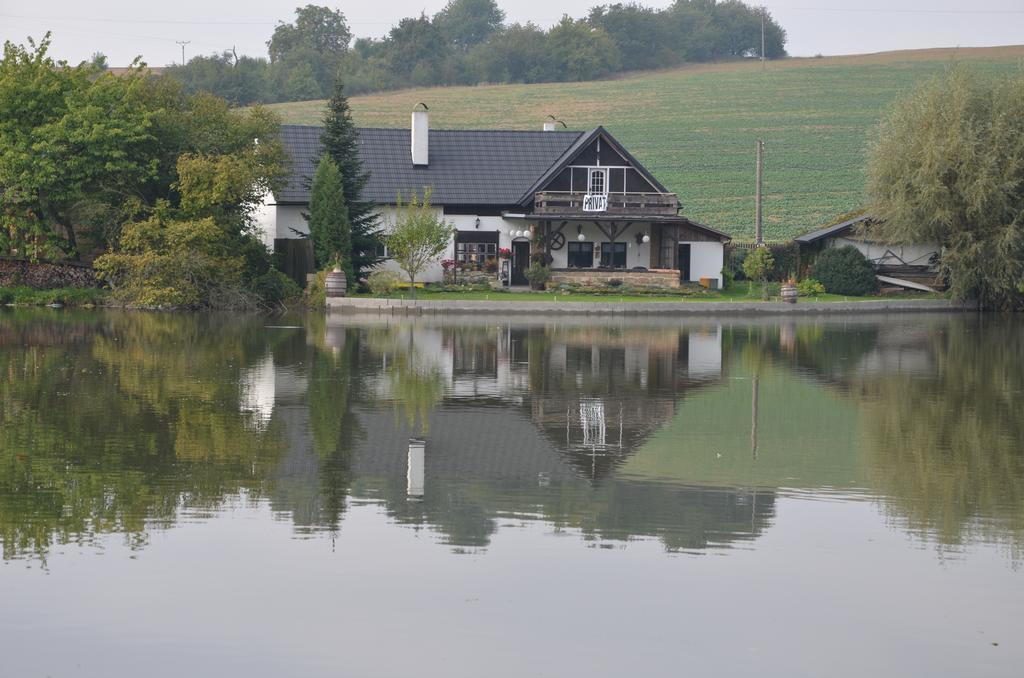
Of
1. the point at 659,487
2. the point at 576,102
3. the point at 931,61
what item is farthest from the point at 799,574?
the point at 931,61

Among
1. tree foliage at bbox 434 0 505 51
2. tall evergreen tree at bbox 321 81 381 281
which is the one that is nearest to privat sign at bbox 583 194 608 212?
tall evergreen tree at bbox 321 81 381 281

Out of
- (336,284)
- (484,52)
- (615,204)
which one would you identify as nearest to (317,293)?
(336,284)

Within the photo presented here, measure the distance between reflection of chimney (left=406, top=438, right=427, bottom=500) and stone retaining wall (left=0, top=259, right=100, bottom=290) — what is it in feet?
105

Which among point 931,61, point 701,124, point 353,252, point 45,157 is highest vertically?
point 931,61

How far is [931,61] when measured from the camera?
110m

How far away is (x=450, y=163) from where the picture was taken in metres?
53.1

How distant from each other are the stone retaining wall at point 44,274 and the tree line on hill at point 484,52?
230ft

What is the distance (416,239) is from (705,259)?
41.8 ft

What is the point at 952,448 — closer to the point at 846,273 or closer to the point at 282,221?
the point at 846,273

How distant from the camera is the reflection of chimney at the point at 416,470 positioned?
12414 millimetres

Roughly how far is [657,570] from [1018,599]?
244cm

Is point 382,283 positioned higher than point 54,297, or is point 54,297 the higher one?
point 382,283

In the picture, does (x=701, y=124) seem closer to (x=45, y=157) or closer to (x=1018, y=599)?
(x=45, y=157)

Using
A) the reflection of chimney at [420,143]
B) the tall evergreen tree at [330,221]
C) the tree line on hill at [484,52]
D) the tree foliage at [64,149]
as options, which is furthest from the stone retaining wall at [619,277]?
the tree line on hill at [484,52]
